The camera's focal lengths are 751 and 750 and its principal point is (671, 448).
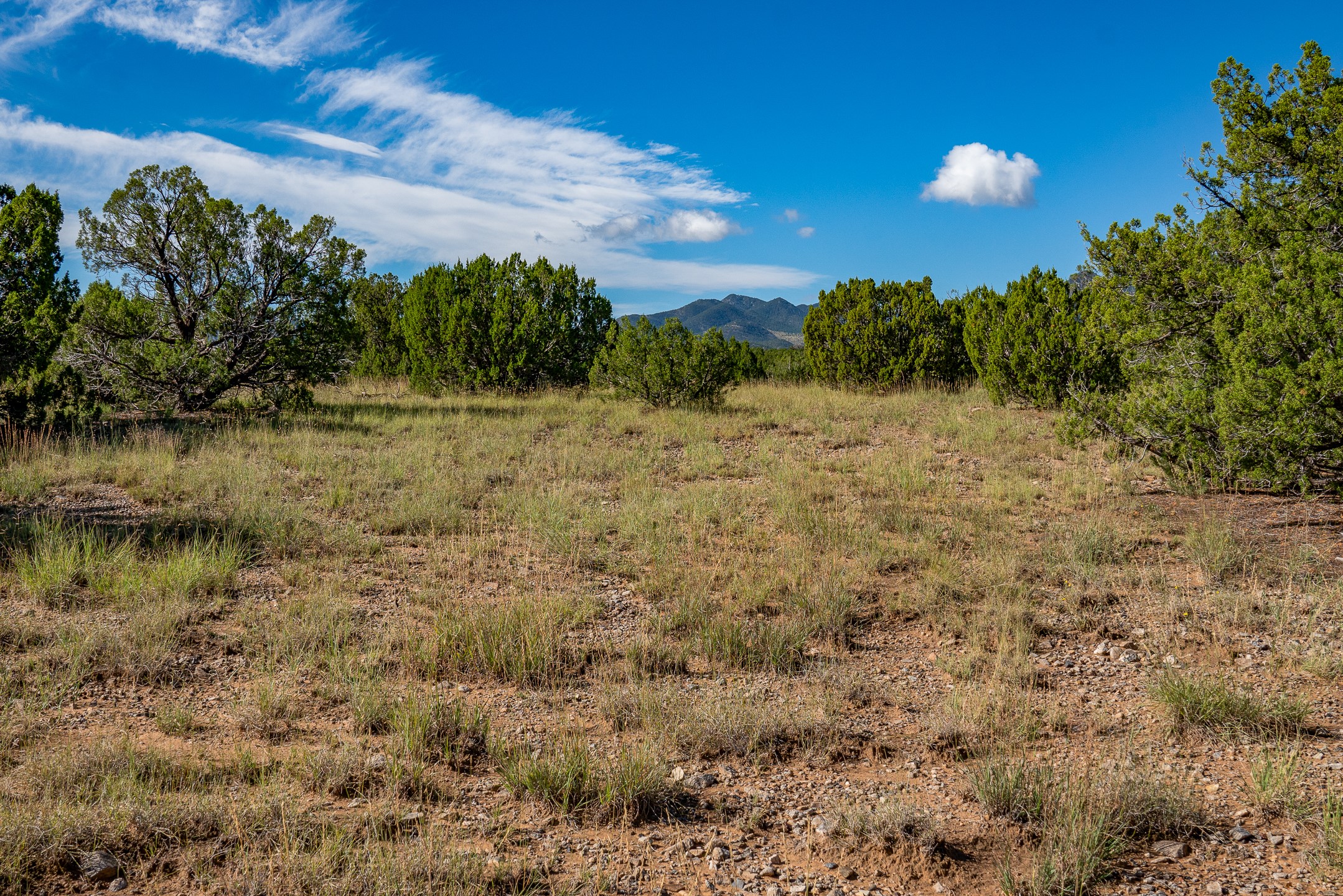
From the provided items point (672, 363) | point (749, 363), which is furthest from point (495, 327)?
point (749, 363)

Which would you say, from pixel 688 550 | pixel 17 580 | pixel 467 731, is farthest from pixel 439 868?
pixel 17 580

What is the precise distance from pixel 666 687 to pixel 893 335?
51.5 ft

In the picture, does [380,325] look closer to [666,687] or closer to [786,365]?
[786,365]

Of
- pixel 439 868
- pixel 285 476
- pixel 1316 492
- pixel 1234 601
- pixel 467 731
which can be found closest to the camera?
pixel 439 868

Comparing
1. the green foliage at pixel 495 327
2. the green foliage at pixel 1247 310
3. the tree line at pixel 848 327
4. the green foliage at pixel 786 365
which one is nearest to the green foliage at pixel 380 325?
the tree line at pixel 848 327

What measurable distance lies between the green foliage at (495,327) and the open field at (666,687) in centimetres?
1032

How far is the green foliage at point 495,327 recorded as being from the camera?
1816cm

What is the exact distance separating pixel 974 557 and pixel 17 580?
7021 millimetres

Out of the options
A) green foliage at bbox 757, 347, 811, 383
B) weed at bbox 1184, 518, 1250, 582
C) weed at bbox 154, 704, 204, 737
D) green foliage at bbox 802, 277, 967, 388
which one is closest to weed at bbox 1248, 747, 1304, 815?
weed at bbox 1184, 518, 1250, 582

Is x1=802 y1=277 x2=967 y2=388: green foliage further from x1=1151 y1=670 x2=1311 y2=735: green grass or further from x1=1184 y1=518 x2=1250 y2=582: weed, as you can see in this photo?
x1=1151 y1=670 x2=1311 y2=735: green grass

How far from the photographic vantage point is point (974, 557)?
19.9 ft

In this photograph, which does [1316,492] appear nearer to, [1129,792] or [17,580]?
[1129,792]

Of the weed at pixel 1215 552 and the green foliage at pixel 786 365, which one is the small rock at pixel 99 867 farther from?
the green foliage at pixel 786 365

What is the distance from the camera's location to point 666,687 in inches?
155
